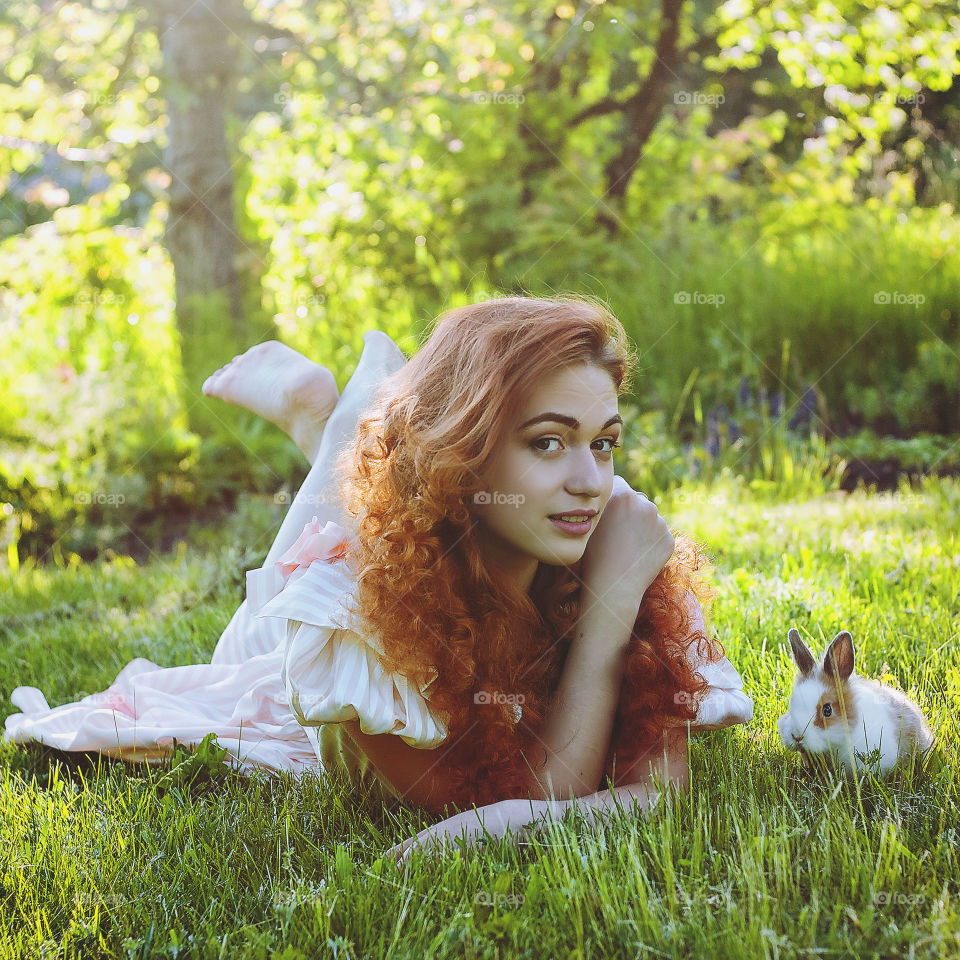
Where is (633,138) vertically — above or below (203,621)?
above

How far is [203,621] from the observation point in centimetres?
351

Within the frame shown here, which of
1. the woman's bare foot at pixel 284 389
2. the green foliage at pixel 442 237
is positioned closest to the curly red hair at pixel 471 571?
the woman's bare foot at pixel 284 389

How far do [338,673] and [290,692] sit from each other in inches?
3.8

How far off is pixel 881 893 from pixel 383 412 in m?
1.26

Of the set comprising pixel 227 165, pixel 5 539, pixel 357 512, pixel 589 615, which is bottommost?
pixel 5 539

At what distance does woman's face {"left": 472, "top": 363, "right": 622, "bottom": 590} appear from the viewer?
1945 mm

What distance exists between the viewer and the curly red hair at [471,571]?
6.30 feet

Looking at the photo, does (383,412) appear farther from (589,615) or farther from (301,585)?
(589,615)

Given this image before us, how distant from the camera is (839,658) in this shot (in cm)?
213

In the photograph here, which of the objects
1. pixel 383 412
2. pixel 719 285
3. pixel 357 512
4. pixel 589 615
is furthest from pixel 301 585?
pixel 719 285

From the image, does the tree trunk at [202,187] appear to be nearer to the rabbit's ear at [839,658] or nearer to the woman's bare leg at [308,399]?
the woman's bare leg at [308,399]

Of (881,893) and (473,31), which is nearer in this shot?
(881,893)

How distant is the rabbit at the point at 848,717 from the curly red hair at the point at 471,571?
24 cm

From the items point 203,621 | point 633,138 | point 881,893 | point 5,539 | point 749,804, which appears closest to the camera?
point 881,893
